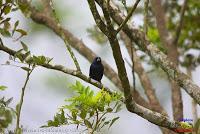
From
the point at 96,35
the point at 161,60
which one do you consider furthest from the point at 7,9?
the point at 96,35

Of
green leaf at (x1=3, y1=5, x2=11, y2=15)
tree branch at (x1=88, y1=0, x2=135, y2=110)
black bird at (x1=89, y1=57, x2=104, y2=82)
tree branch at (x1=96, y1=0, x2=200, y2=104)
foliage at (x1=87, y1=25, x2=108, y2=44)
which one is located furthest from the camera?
foliage at (x1=87, y1=25, x2=108, y2=44)

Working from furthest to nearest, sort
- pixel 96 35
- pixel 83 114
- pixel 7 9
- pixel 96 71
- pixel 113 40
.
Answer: pixel 96 35 < pixel 96 71 < pixel 7 9 < pixel 83 114 < pixel 113 40

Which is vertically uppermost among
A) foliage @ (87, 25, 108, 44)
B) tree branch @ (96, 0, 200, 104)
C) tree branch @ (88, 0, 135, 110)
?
foliage @ (87, 25, 108, 44)

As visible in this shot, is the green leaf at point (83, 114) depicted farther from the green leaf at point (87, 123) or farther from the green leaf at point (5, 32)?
the green leaf at point (5, 32)

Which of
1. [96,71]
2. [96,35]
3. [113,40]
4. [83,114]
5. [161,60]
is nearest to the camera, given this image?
[113,40]

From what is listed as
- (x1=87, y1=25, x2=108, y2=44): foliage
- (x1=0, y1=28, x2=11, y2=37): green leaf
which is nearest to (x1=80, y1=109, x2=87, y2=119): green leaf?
(x1=0, y1=28, x2=11, y2=37): green leaf

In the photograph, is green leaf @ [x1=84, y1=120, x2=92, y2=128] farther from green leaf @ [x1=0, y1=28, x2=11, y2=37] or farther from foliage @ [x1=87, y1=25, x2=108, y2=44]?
foliage @ [x1=87, y1=25, x2=108, y2=44]

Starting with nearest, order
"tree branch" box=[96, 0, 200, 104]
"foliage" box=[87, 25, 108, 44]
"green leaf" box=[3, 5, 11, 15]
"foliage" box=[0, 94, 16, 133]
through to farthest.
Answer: "foliage" box=[0, 94, 16, 133] → "green leaf" box=[3, 5, 11, 15] → "tree branch" box=[96, 0, 200, 104] → "foliage" box=[87, 25, 108, 44]

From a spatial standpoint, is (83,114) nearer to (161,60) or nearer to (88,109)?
(88,109)

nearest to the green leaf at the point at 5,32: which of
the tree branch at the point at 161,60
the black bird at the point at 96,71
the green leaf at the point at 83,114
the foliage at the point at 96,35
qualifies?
the green leaf at the point at 83,114

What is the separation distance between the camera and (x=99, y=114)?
2.50 metres

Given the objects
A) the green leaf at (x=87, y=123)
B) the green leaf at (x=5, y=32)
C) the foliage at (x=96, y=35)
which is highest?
the foliage at (x=96, y=35)

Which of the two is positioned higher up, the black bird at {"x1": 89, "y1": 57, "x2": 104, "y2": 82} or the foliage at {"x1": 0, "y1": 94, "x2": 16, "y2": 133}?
the black bird at {"x1": 89, "y1": 57, "x2": 104, "y2": 82}

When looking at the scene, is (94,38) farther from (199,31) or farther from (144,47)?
(144,47)
